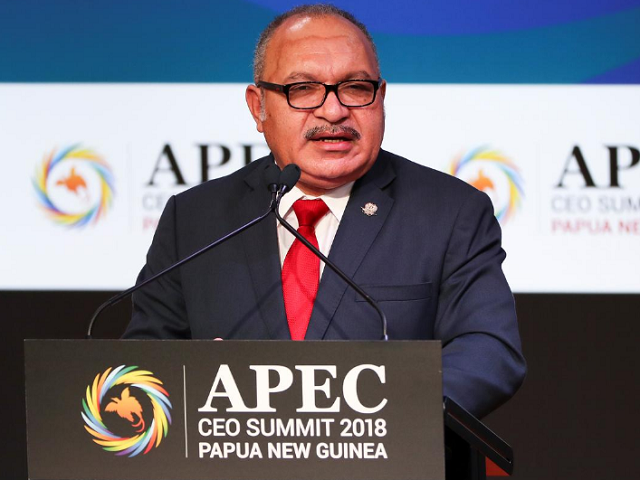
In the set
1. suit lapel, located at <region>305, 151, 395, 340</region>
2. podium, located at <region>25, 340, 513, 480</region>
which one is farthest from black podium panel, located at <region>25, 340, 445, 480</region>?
suit lapel, located at <region>305, 151, 395, 340</region>

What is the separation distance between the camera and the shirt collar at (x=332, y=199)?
2.23 metres

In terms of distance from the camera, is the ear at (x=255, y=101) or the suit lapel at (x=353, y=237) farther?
the ear at (x=255, y=101)

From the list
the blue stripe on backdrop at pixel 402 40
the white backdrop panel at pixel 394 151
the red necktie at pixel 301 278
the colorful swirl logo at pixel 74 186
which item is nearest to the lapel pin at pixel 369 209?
the red necktie at pixel 301 278

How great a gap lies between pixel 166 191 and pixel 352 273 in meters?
1.27

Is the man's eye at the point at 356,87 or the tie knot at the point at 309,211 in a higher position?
the man's eye at the point at 356,87

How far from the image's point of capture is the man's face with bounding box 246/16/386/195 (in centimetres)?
212

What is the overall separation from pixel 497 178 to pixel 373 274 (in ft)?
3.76

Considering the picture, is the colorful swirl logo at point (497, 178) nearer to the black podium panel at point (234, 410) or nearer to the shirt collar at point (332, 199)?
the shirt collar at point (332, 199)

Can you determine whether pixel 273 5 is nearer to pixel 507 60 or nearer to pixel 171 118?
pixel 171 118

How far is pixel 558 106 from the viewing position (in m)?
3.13

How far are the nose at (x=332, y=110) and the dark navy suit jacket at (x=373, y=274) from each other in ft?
0.70

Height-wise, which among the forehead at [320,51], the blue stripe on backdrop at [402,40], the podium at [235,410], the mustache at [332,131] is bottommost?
the podium at [235,410]

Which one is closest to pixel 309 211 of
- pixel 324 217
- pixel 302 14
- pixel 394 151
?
pixel 324 217

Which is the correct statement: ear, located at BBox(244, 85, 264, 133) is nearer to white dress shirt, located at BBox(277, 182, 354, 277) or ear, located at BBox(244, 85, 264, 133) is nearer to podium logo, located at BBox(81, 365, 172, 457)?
white dress shirt, located at BBox(277, 182, 354, 277)
